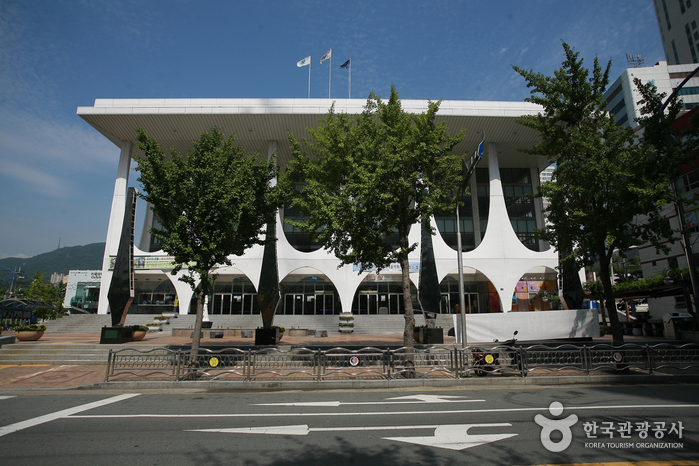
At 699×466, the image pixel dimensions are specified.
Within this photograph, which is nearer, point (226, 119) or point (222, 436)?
point (222, 436)

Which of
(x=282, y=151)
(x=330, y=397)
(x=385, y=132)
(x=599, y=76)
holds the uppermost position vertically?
(x=282, y=151)

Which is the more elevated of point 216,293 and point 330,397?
point 216,293


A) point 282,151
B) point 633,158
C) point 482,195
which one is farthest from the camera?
point 482,195

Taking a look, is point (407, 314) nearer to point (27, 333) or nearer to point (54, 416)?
point (54, 416)

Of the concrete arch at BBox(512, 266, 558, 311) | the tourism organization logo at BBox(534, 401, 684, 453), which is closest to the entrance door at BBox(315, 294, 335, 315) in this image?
the concrete arch at BBox(512, 266, 558, 311)

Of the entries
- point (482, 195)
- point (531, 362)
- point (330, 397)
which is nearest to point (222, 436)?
point (330, 397)

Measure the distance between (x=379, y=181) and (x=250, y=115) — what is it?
23.0 meters

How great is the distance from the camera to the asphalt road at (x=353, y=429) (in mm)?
4965

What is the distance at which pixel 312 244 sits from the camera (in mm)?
40188

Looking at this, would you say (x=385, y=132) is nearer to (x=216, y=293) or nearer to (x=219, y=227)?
(x=219, y=227)

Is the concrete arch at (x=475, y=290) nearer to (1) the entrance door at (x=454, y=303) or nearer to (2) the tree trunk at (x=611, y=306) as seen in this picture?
(1) the entrance door at (x=454, y=303)

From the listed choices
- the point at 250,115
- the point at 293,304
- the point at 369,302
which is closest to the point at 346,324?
the point at 369,302

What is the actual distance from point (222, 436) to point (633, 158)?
15.0m

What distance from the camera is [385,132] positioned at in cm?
1416
